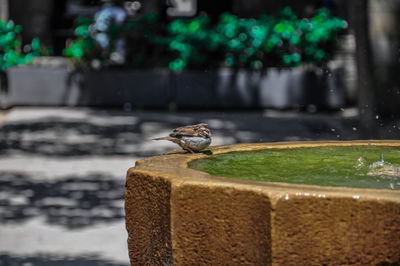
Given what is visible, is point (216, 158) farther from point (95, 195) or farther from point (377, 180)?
point (95, 195)

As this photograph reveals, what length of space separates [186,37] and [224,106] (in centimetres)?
169

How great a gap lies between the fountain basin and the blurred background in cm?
630

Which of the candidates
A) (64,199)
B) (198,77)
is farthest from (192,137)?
(198,77)

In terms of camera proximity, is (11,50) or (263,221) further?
(11,50)

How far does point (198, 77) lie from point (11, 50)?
3.85 metres

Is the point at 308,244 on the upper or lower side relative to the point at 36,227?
upper

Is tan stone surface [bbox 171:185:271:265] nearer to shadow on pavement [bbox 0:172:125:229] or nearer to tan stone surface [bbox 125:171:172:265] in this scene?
tan stone surface [bbox 125:171:172:265]

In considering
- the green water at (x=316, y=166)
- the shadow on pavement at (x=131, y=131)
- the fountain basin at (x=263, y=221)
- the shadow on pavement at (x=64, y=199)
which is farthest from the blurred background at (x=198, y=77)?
the fountain basin at (x=263, y=221)

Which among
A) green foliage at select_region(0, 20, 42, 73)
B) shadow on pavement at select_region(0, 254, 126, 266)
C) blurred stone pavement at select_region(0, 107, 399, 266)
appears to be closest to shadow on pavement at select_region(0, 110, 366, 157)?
blurred stone pavement at select_region(0, 107, 399, 266)

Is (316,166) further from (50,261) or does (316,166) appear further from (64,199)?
(64,199)

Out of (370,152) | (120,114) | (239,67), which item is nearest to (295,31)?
(239,67)

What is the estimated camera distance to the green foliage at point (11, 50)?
14156 mm

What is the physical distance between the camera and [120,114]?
12734 mm

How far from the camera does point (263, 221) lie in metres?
2.82
